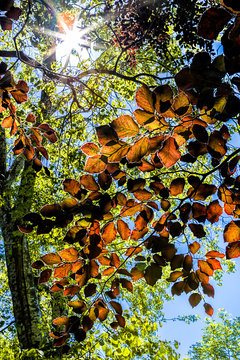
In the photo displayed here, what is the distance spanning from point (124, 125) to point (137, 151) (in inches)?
3.8

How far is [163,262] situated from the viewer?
112 centimetres

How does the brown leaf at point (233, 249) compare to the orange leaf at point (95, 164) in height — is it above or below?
below

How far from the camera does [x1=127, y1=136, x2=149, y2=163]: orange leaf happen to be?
826 millimetres

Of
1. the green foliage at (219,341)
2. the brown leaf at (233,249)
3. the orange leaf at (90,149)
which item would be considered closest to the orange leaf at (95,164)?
the orange leaf at (90,149)

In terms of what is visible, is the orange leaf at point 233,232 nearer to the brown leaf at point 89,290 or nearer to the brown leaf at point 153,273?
the brown leaf at point 153,273

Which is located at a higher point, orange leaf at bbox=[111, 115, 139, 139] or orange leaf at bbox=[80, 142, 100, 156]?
orange leaf at bbox=[80, 142, 100, 156]

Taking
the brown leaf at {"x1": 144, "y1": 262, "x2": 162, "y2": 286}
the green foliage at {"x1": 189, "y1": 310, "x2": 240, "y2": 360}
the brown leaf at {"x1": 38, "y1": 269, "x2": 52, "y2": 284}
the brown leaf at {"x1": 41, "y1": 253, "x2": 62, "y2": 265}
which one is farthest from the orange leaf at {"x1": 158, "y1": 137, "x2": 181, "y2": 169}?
the green foliage at {"x1": 189, "y1": 310, "x2": 240, "y2": 360}

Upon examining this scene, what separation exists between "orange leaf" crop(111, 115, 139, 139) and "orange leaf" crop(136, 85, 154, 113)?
6 centimetres

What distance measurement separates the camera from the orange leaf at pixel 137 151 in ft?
2.71

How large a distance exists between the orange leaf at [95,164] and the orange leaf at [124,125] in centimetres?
14

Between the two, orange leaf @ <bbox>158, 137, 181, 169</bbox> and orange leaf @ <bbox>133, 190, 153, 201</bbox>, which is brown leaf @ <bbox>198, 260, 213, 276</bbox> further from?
orange leaf @ <bbox>158, 137, 181, 169</bbox>

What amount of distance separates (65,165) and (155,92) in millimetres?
4487

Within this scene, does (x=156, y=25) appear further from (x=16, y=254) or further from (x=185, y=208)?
(x=16, y=254)

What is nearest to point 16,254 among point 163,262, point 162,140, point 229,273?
point 163,262
